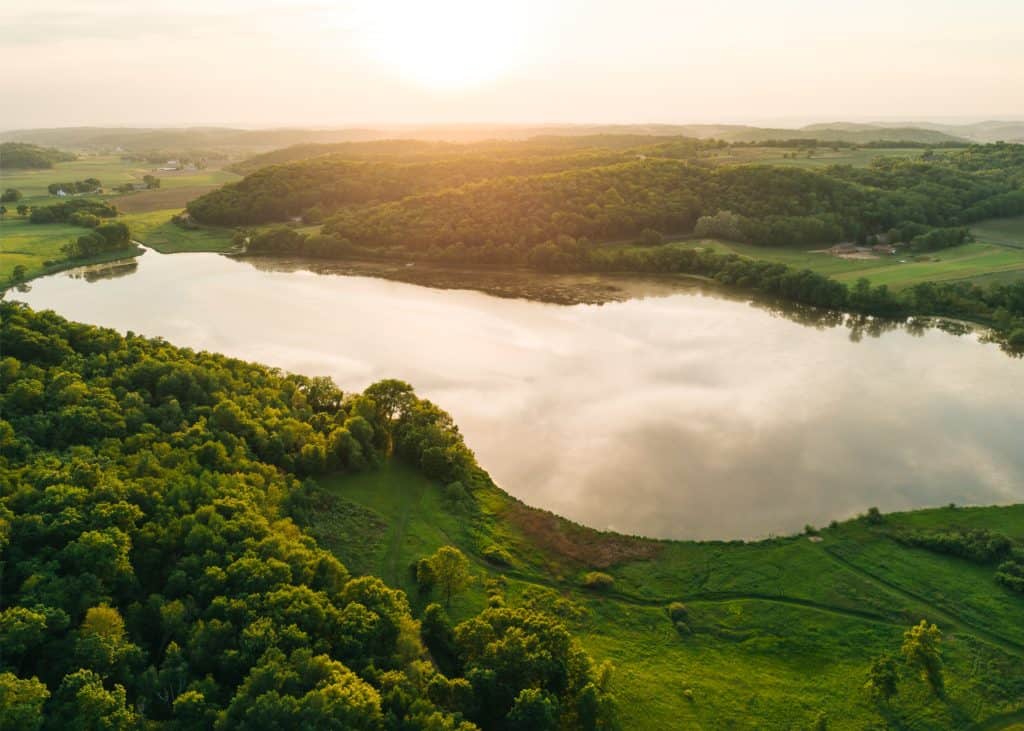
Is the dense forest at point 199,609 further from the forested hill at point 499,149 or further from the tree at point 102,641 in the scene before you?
the forested hill at point 499,149

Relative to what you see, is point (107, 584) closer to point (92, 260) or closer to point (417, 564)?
point (417, 564)

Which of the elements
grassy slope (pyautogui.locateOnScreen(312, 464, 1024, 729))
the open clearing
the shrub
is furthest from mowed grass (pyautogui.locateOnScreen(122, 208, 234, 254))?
the shrub

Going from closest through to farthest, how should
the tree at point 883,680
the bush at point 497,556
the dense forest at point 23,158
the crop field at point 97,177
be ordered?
the tree at point 883,680, the bush at point 497,556, the crop field at point 97,177, the dense forest at point 23,158

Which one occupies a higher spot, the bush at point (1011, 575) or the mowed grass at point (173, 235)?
the mowed grass at point (173, 235)

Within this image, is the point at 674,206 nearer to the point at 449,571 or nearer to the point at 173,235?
the point at 173,235

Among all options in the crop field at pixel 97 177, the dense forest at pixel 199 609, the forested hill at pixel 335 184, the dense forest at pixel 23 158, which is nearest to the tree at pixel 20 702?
the dense forest at pixel 199 609

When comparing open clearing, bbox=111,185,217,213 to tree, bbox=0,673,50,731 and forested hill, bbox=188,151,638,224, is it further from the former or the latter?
tree, bbox=0,673,50,731

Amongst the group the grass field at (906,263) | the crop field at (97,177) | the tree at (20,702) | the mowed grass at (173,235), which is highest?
the crop field at (97,177)
